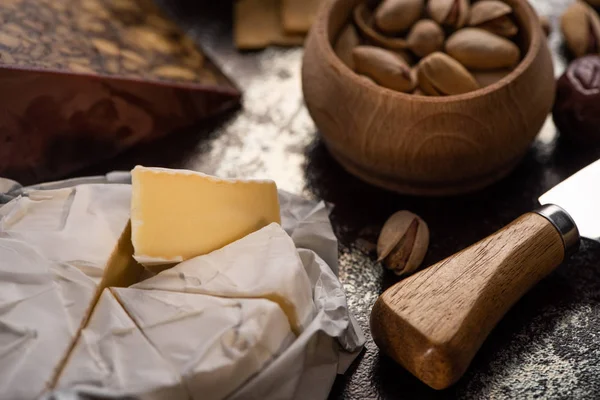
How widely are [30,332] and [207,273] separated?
17cm

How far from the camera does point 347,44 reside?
93 centimetres

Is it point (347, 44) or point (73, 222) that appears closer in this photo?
point (73, 222)

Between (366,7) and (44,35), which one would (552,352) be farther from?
(44,35)

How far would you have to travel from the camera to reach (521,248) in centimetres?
74

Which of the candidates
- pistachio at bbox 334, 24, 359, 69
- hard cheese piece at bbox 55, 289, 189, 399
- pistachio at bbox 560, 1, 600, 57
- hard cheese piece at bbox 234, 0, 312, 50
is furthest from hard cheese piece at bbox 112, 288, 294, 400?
pistachio at bbox 560, 1, 600, 57

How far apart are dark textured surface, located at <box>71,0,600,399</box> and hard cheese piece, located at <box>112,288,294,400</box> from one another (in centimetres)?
14

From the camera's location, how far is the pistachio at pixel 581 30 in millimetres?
1079

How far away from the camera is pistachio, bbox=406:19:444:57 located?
90 centimetres

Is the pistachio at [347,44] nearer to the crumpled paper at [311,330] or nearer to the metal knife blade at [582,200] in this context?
the crumpled paper at [311,330]

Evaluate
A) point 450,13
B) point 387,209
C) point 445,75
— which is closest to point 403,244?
point 387,209

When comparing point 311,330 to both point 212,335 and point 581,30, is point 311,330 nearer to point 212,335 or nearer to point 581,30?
point 212,335

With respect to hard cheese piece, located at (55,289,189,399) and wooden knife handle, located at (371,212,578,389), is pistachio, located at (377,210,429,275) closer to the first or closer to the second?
wooden knife handle, located at (371,212,578,389)

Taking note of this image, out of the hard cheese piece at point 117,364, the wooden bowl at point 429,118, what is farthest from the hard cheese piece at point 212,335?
the wooden bowl at point 429,118

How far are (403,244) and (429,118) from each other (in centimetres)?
16
